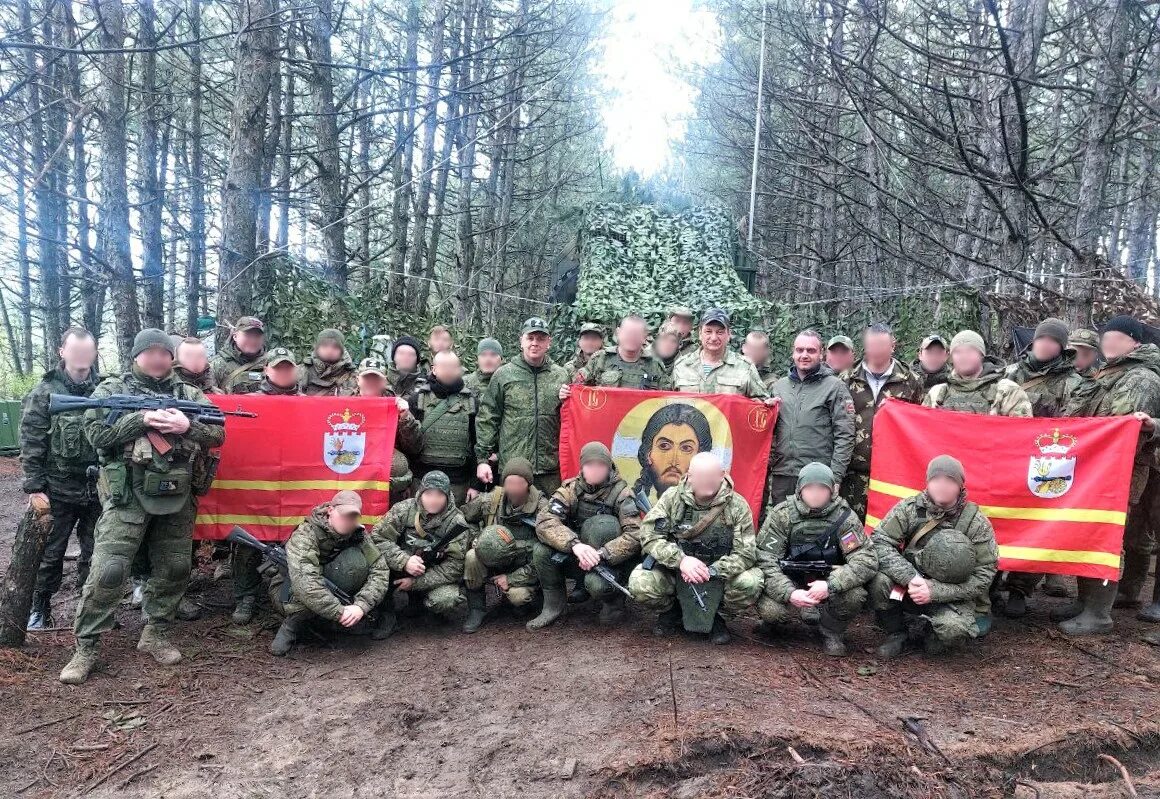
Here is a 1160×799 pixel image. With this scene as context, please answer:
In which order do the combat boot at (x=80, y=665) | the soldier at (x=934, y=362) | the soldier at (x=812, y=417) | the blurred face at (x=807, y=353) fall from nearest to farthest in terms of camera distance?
the combat boot at (x=80, y=665) < the soldier at (x=812, y=417) < the blurred face at (x=807, y=353) < the soldier at (x=934, y=362)

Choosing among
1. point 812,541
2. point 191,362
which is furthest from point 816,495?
point 191,362

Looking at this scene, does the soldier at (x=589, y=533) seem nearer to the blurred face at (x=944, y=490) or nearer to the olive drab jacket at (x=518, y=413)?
the olive drab jacket at (x=518, y=413)

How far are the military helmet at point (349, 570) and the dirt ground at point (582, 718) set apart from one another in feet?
1.57

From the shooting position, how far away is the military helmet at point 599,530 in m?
5.47

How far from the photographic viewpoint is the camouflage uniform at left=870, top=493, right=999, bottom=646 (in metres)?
4.77

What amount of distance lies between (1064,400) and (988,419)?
769mm

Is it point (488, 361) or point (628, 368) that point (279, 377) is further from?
point (628, 368)

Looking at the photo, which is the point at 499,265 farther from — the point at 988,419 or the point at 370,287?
the point at 988,419

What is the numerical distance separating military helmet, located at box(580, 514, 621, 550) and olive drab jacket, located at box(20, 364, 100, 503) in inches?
146

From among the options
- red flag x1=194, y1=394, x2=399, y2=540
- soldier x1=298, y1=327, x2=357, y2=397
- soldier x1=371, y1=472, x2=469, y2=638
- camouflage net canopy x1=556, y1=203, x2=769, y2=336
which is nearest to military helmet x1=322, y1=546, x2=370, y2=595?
soldier x1=371, y1=472, x2=469, y2=638

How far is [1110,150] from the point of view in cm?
698

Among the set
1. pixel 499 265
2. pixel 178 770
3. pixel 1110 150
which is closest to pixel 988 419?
pixel 1110 150

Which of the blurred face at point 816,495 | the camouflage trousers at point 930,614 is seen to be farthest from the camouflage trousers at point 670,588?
the camouflage trousers at point 930,614

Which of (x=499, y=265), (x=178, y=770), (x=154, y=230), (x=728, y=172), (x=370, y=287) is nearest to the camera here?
(x=178, y=770)
